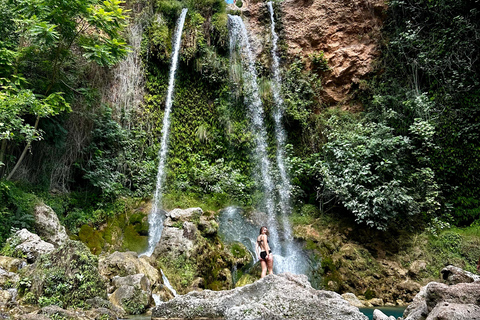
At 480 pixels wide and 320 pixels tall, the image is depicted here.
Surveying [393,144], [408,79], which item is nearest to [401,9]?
[408,79]

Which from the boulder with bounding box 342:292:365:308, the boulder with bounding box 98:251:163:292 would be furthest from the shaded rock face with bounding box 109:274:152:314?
the boulder with bounding box 342:292:365:308

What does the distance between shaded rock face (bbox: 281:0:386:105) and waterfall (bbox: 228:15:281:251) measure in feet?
6.06

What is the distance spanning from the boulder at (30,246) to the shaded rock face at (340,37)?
436 inches

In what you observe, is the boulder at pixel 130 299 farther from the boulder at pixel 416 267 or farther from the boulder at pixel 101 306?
the boulder at pixel 416 267

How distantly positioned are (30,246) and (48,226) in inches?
60.9

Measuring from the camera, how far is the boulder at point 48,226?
7812mm

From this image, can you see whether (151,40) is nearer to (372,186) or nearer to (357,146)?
(357,146)

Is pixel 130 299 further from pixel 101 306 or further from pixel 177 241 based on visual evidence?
pixel 177 241

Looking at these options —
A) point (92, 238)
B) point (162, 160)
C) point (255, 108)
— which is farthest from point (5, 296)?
point (255, 108)

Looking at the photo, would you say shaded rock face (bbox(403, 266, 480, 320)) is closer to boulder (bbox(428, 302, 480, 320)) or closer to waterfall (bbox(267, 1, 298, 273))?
boulder (bbox(428, 302, 480, 320))

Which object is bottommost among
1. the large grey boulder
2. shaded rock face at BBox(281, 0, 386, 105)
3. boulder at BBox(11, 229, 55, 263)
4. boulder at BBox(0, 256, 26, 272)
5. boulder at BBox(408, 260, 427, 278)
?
boulder at BBox(408, 260, 427, 278)

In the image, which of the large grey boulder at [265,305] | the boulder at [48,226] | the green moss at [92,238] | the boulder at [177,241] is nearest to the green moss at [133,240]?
the green moss at [92,238]

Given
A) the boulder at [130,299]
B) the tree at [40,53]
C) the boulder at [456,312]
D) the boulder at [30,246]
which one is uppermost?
the tree at [40,53]

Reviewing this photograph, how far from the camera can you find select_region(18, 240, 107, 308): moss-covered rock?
498 centimetres
